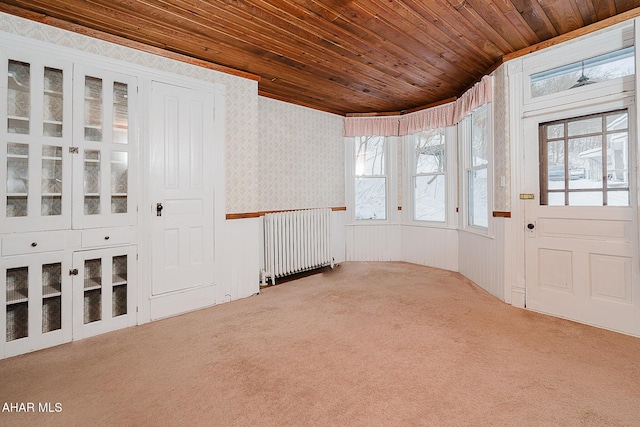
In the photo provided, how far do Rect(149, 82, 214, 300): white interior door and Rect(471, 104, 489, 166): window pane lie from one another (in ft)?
10.3

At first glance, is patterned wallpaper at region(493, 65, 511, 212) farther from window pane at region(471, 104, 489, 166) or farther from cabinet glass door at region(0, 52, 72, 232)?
cabinet glass door at region(0, 52, 72, 232)

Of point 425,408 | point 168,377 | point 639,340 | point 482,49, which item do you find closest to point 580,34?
point 482,49

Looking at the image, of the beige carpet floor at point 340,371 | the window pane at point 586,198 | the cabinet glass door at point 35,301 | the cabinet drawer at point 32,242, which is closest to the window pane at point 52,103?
the cabinet drawer at point 32,242

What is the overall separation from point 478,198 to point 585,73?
1696 millimetres

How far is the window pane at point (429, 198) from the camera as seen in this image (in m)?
4.89

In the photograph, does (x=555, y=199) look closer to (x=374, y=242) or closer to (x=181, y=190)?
(x=374, y=242)

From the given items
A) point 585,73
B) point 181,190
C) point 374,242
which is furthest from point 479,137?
point 181,190

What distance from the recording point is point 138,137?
2854mm

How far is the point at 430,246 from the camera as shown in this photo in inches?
194

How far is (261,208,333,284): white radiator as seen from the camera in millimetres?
4090

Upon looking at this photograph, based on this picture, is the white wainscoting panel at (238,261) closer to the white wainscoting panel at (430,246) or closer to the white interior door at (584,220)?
the white wainscoting panel at (430,246)

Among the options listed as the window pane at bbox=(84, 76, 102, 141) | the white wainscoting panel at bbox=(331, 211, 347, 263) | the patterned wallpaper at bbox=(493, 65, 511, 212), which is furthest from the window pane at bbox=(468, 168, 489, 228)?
the window pane at bbox=(84, 76, 102, 141)

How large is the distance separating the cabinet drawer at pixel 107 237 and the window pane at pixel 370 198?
11.5ft

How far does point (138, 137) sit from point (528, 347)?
11.8 feet
